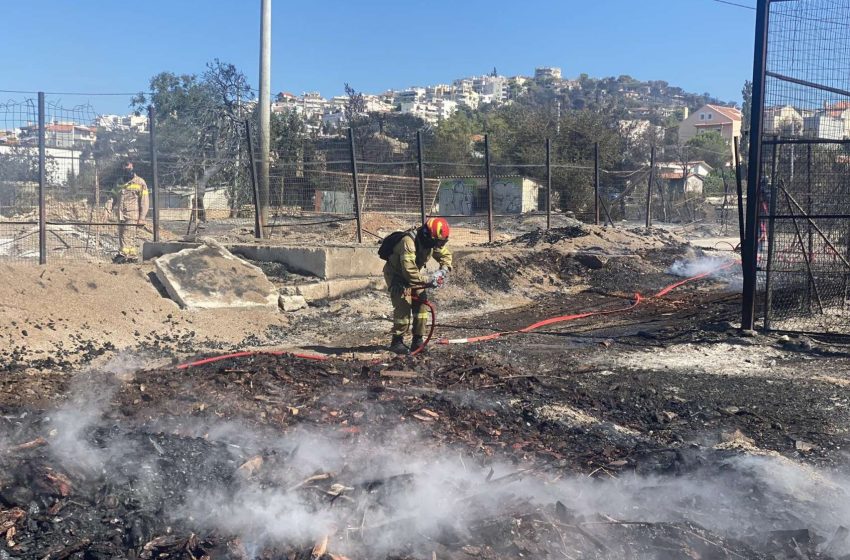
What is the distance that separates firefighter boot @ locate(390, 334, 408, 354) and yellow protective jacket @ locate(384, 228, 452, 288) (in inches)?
23.7

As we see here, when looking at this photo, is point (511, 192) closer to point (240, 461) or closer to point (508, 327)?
point (508, 327)

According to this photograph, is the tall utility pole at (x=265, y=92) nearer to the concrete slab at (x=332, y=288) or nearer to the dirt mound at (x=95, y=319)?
the concrete slab at (x=332, y=288)

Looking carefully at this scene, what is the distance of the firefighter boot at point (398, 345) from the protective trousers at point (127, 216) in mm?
7676

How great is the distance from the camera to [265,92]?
1571cm

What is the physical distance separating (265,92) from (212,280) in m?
6.56

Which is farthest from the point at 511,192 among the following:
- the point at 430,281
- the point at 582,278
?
the point at 430,281

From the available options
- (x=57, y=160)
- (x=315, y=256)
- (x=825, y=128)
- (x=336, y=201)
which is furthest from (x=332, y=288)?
(x=825, y=128)

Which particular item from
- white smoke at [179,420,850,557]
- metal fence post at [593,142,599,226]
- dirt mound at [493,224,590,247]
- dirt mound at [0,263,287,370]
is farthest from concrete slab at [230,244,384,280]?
metal fence post at [593,142,599,226]

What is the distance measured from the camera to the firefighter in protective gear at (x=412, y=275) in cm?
819

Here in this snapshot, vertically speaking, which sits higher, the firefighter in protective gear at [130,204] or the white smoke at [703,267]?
the firefighter in protective gear at [130,204]

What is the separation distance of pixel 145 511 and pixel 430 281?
16.0 feet

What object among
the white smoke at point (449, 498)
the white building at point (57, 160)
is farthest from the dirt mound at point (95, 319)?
the white smoke at point (449, 498)

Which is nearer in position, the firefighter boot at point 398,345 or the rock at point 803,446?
the rock at point 803,446

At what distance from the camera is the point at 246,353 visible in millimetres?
7684
